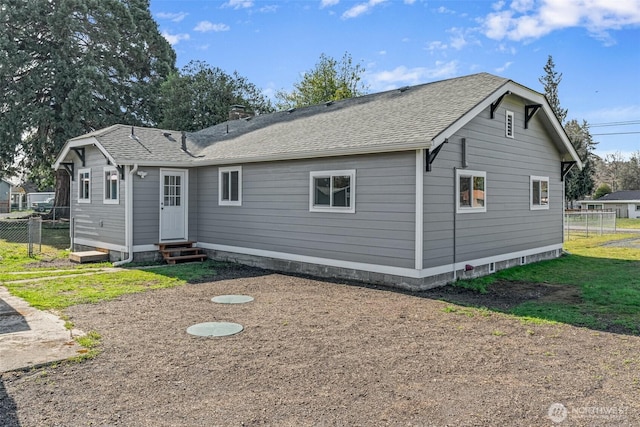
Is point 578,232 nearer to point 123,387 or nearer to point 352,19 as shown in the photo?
point 352,19

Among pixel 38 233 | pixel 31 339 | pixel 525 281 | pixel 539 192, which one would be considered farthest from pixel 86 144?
pixel 539 192

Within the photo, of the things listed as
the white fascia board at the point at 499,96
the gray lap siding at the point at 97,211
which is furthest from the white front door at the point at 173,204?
the white fascia board at the point at 499,96

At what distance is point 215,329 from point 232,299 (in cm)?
177

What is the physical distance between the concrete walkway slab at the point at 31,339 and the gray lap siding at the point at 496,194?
5.68m

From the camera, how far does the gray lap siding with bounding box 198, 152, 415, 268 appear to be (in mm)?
8172

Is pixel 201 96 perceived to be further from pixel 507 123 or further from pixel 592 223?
pixel 592 223

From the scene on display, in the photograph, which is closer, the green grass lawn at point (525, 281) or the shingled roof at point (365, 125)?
the green grass lawn at point (525, 281)

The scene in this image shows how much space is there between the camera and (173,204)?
12.3 m

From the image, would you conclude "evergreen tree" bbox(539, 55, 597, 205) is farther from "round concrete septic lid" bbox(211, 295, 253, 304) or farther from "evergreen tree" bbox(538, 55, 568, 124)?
"round concrete septic lid" bbox(211, 295, 253, 304)

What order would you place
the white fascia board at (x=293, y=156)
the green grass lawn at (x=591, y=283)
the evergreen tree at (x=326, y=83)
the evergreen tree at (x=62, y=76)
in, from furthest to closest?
the evergreen tree at (x=326, y=83)
the evergreen tree at (x=62, y=76)
the white fascia board at (x=293, y=156)
the green grass lawn at (x=591, y=283)

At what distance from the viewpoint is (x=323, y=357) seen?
4648 mm

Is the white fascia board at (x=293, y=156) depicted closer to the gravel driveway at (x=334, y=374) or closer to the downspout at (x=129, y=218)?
the downspout at (x=129, y=218)

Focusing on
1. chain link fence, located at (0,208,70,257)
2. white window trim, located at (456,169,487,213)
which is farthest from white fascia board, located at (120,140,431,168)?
chain link fence, located at (0,208,70,257)

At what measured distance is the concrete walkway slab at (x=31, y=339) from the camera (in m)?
4.48
